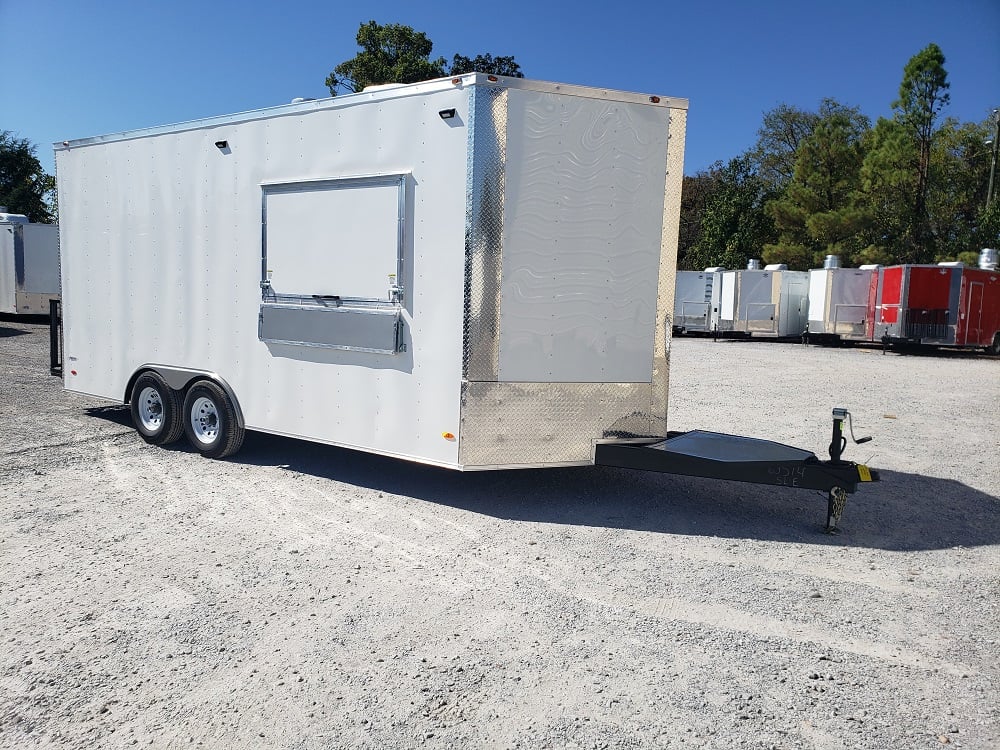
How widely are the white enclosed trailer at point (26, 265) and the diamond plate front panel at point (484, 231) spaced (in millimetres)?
19683

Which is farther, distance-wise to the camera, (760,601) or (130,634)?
(760,601)

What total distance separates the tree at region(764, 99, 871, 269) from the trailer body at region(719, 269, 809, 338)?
950 cm

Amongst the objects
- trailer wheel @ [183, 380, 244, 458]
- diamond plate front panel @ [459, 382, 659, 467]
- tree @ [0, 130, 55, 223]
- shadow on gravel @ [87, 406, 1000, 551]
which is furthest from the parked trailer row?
tree @ [0, 130, 55, 223]

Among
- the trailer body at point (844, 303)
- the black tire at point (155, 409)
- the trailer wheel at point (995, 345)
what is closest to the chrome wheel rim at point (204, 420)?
the black tire at point (155, 409)

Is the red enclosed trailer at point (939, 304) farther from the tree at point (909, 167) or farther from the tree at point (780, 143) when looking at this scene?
the tree at point (780, 143)

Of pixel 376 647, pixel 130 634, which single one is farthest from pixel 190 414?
pixel 376 647

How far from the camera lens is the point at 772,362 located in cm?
1853

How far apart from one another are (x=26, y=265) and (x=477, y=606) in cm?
2219

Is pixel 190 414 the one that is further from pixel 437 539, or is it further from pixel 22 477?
pixel 437 539

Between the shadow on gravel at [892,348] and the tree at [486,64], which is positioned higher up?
the tree at [486,64]

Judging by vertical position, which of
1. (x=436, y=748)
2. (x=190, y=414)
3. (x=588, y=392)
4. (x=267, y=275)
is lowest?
(x=436, y=748)

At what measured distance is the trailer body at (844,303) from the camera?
77.0 ft

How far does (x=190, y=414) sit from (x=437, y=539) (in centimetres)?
338

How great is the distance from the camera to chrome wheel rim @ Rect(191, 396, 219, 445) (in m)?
7.07
